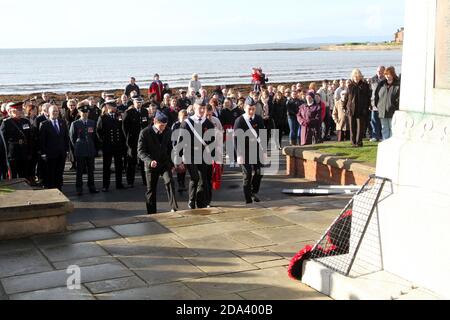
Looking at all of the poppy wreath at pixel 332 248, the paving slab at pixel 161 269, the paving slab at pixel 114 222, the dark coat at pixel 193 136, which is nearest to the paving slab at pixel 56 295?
the paving slab at pixel 161 269

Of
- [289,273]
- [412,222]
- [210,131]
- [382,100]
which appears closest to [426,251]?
[412,222]

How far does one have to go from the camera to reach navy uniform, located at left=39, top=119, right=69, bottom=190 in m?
12.5

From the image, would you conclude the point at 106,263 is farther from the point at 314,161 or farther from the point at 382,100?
the point at 382,100

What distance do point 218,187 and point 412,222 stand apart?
683 cm

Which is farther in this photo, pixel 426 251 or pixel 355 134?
pixel 355 134

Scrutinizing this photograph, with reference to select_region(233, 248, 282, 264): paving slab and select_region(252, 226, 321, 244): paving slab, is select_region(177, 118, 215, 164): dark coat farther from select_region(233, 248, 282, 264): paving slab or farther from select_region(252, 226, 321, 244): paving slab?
select_region(233, 248, 282, 264): paving slab

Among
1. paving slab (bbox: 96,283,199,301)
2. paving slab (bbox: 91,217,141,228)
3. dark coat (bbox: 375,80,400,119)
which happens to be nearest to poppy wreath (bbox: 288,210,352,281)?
paving slab (bbox: 96,283,199,301)

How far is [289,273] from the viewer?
6.71 meters

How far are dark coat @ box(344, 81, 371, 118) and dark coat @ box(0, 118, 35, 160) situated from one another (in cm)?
681

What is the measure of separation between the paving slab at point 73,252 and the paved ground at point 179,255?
0.01 metres

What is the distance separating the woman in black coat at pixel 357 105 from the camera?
14.4 meters

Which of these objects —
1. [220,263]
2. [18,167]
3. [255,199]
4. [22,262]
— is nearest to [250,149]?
[255,199]

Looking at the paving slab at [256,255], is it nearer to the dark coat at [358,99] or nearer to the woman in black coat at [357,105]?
the woman in black coat at [357,105]
